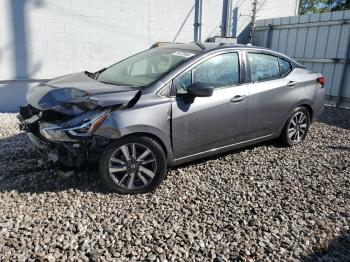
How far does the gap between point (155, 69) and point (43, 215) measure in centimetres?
207

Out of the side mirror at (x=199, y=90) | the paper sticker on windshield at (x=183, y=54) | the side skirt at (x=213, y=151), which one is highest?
the paper sticker on windshield at (x=183, y=54)

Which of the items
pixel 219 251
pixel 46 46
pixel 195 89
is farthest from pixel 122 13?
pixel 219 251

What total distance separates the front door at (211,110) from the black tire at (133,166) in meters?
0.29

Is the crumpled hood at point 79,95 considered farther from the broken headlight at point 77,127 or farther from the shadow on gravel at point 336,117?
the shadow on gravel at point 336,117

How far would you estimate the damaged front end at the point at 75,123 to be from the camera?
327 cm

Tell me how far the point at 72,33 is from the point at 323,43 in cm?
640

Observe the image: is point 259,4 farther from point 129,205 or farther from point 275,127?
point 129,205

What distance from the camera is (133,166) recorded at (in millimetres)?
3537

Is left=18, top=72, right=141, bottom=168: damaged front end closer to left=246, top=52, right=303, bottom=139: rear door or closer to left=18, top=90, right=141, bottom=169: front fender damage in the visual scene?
left=18, top=90, right=141, bottom=169: front fender damage

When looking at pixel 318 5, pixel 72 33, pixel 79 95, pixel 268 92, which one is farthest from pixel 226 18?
pixel 318 5

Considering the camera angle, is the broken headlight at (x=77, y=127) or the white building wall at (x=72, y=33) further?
the white building wall at (x=72, y=33)

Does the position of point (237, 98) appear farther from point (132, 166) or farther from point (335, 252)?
point (335, 252)

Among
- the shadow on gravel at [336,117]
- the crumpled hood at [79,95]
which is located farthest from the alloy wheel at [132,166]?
the shadow on gravel at [336,117]

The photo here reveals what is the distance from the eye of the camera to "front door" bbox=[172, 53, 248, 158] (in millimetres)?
3752
